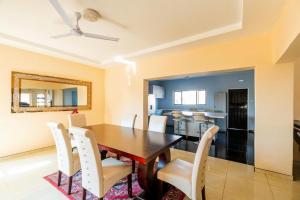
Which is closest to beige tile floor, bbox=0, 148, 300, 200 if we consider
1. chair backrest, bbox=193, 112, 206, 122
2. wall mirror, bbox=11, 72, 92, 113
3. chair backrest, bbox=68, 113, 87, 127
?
chair backrest, bbox=68, 113, 87, 127

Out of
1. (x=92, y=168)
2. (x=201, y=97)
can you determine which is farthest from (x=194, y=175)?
(x=201, y=97)

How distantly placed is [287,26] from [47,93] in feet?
16.3

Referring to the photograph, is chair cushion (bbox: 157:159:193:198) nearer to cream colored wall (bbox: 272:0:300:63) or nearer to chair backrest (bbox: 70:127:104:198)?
chair backrest (bbox: 70:127:104:198)

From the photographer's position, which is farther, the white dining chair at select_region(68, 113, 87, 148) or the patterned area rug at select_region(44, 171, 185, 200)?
the white dining chair at select_region(68, 113, 87, 148)

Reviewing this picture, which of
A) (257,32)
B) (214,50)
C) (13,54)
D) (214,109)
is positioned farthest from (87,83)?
(214,109)

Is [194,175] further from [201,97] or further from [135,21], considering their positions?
[201,97]

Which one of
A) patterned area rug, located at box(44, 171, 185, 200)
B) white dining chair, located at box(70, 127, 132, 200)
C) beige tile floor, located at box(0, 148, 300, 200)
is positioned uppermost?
white dining chair, located at box(70, 127, 132, 200)

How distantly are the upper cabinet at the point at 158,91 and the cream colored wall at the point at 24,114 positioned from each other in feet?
13.0

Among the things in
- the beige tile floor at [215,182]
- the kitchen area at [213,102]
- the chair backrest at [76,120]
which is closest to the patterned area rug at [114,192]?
the beige tile floor at [215,182]

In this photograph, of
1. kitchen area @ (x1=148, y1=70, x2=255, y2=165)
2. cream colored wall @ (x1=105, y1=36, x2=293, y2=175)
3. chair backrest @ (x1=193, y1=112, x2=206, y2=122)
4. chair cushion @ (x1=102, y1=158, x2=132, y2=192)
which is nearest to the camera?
chair cushion @ (x1=102, y1=158, x2=132, y2=192)

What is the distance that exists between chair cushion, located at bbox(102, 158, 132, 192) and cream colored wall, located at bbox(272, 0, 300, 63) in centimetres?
243

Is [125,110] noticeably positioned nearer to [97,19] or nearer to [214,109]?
[97,19]

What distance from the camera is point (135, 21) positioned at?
92.7 inches

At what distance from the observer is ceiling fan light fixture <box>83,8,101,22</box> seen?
2.04 m
